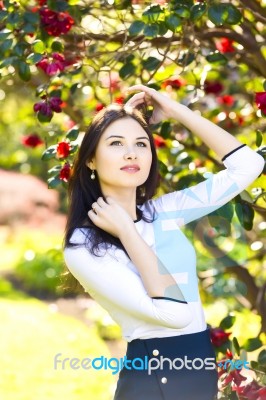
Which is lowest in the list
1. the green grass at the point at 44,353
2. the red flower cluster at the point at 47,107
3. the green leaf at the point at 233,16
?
the green grass at the point at 44,353

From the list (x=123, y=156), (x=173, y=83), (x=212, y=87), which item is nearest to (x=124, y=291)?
(x=123, y=156)

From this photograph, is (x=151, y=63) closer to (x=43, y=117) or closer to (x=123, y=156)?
(x=43, y=117)

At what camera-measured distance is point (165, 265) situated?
199 cm

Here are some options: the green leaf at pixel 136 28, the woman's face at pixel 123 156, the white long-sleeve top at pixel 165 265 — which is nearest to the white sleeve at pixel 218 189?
the white long-sleeve top at pixel 165 265

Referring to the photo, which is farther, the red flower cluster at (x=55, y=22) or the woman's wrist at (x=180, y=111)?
the red flower cluster at (x=55, y=22)

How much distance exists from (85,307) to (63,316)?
0.91 ft

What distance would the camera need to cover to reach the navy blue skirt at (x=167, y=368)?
196 centimetres

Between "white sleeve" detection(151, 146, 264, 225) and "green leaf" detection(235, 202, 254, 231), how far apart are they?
12.0 inches

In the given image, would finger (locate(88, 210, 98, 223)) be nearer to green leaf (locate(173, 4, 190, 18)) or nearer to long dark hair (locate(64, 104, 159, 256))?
long dark hair (locate(64, 104, 159, 256))

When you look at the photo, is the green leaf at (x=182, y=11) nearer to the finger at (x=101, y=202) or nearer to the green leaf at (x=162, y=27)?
the green leaf at (x=162, y=27)

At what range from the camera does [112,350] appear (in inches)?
195

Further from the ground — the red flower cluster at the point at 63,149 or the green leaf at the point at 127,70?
the green leaf at the point at 127,70

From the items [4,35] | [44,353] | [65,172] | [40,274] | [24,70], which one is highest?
[4,35]

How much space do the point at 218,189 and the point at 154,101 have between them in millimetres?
306
